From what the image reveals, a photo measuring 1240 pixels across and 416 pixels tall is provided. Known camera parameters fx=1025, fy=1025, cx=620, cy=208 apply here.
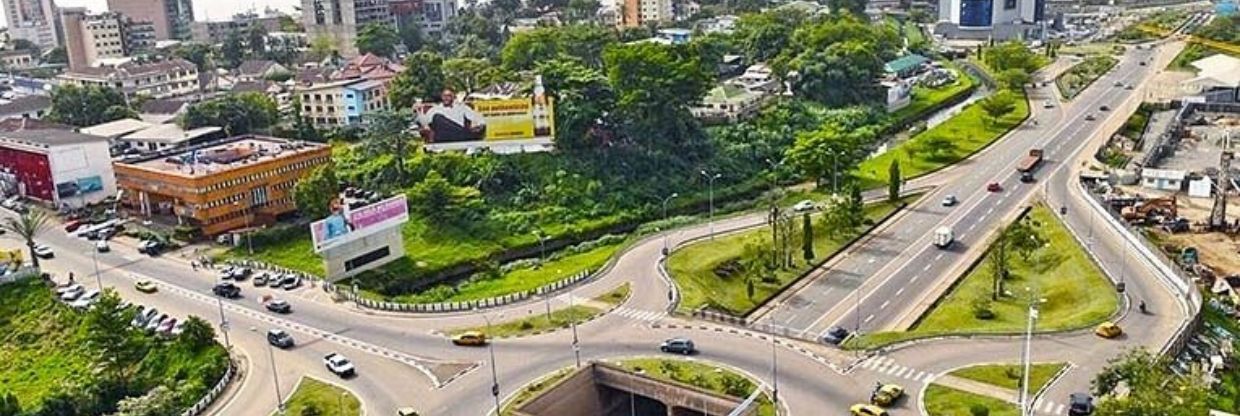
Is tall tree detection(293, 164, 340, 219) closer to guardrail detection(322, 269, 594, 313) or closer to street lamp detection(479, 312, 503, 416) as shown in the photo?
guardrail detection(322, 269, 594, 313)

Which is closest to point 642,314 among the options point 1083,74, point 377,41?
point 1083,74

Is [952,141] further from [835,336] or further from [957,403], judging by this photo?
[957,403]

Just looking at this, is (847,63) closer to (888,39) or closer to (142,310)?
(888,39)

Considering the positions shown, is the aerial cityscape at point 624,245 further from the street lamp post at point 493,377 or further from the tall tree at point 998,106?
the tall tree at point 998,106

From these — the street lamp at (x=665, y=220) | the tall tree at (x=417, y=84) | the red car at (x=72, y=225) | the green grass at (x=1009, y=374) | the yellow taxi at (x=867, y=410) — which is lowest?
the street lamp at (x=665, y=220)

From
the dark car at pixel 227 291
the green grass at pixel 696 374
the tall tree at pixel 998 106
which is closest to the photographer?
the green grass at pixel 696 374

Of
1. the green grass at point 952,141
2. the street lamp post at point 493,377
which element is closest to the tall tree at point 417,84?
the green grass at point 952,141
